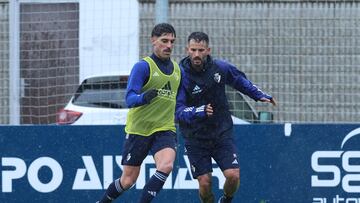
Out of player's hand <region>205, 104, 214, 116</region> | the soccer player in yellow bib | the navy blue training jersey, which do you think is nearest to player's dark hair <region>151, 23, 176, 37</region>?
the soccer player in yellow bib

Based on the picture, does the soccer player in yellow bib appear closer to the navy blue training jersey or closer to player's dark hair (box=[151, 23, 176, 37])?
player's dark hair (box=[151, 23, 176, 37])

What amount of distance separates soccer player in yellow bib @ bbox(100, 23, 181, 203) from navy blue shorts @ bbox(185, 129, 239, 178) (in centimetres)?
35

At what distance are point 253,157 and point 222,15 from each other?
173 centimetres

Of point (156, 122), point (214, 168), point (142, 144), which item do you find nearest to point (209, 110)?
point (156, 122)

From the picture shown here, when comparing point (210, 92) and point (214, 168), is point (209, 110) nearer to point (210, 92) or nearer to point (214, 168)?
point (210, 92)

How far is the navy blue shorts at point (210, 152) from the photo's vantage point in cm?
1369

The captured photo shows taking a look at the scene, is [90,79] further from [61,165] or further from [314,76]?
[314,76]

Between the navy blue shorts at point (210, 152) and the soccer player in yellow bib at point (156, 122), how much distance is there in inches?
13.8

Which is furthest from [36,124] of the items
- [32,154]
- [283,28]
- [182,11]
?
[283,28]

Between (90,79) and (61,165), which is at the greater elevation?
(90,79)

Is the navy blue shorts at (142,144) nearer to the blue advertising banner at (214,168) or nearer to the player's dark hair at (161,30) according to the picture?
the player's dark hair at (161,30)

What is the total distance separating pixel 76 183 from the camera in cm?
1507

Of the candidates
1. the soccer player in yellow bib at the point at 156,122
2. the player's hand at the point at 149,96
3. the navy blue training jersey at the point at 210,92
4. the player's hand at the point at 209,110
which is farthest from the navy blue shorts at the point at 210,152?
the player's hand at the point at 149,96

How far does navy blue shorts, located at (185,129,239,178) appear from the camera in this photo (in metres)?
13.7
